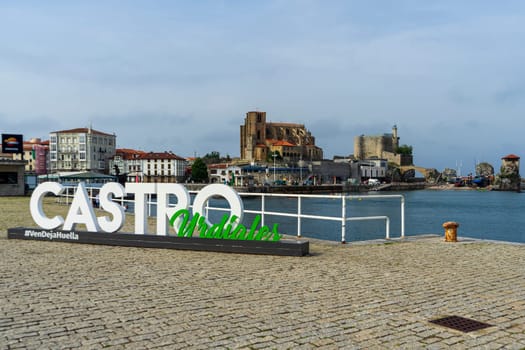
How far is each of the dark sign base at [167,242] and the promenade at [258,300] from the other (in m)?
0.33

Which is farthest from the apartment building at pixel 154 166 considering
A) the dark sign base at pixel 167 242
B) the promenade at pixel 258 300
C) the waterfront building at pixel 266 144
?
the promenade at pixel 258 300

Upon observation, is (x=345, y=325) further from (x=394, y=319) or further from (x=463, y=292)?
(x=463, y=292)

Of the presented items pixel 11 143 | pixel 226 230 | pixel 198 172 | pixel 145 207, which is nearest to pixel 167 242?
pixel 145 207

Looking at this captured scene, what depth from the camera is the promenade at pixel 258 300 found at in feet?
17.2

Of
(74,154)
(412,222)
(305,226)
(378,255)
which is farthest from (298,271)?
(74,154)

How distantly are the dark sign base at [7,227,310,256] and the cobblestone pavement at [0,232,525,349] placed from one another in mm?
347

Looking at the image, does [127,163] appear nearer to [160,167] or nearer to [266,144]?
[160,167]

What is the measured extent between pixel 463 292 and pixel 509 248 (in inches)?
219

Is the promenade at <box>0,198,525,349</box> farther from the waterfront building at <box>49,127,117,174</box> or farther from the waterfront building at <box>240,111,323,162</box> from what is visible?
the waterfront building at <box>240,111,323,162</box>

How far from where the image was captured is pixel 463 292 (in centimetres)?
737

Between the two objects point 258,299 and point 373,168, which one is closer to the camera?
point 258,299

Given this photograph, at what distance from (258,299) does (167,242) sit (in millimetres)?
5685

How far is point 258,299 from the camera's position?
22.6ft

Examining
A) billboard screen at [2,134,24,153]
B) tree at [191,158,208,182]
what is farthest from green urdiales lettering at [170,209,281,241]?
tree at [191,158,208,182]
